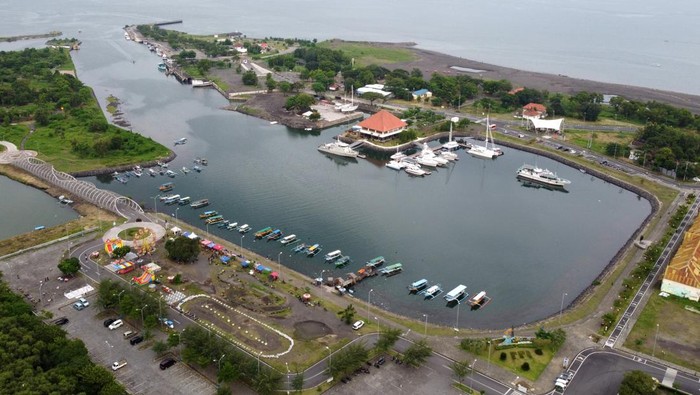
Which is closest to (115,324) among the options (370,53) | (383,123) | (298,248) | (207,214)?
(298,248)

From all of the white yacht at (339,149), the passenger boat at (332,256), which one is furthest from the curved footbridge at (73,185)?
the white yacht at (339,149)

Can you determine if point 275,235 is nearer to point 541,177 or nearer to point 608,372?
point 608,372

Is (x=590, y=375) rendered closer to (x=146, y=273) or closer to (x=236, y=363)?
(x=236, y=363)

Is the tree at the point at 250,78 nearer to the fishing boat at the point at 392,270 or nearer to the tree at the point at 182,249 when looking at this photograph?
the tree at the point at 182,249

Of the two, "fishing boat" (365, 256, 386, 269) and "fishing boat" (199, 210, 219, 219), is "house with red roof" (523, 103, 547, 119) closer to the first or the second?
"fishing boat" (365, 256, 386, 269)

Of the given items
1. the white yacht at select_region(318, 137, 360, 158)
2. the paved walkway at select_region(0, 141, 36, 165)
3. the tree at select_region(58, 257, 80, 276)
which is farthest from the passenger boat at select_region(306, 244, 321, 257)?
the paved walkway at select_region(0, 141, 36, 165)
